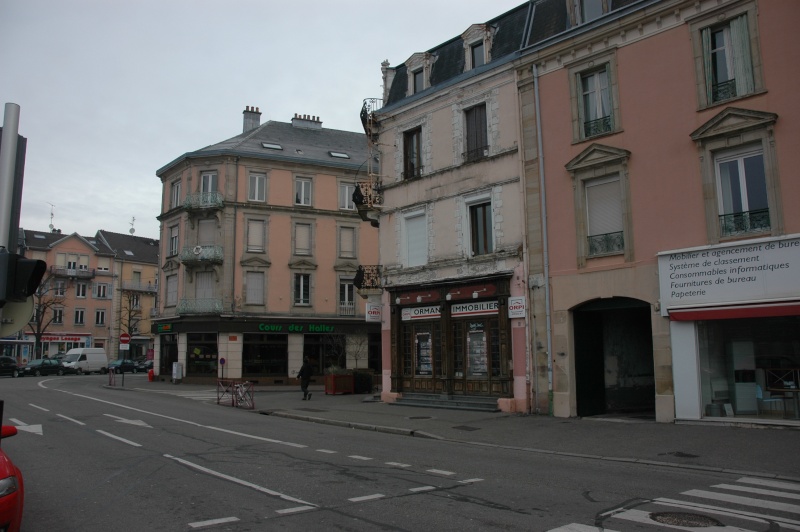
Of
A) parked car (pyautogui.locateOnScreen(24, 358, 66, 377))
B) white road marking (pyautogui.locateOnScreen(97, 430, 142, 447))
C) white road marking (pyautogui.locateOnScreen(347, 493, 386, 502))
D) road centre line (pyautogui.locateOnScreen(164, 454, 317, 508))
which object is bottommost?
white road marking (pyautogui.locateOnScreen(347, 493, 386, 502))

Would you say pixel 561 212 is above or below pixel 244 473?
above

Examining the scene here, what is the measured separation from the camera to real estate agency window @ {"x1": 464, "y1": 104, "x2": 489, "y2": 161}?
20.2 m

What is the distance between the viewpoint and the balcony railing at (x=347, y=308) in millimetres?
40281

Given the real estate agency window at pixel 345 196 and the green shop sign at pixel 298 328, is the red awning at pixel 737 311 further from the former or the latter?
the real estate agency window at pixel 345 196

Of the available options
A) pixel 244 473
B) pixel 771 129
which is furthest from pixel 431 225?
pixel 244 473

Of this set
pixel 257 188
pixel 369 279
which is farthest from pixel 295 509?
pixel 257 188

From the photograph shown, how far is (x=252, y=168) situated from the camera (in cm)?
3884

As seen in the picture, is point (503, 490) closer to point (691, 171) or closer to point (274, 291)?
point (691, 171)

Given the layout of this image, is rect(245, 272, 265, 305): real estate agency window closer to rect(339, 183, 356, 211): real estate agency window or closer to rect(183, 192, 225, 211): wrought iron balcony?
rect(183, 192, 225, 211): wrought iron balcony

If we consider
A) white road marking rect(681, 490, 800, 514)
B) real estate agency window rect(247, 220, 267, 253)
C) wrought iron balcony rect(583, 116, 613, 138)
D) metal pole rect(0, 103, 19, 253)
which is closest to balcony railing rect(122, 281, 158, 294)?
real estate agency window rect(247, 220, 267, 253)

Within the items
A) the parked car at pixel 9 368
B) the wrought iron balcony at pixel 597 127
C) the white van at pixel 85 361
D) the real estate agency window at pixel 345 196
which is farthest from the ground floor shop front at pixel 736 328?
the white van at pixel 85 361

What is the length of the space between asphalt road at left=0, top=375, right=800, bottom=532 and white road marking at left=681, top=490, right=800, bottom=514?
0.05 metres

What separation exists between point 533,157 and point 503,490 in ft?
39.8

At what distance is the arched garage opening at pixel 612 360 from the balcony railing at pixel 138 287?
62663mm
